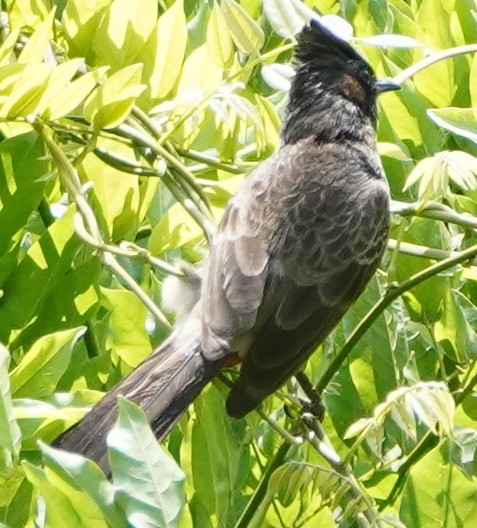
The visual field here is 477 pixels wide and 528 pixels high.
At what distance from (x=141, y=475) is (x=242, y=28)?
84 centimetres

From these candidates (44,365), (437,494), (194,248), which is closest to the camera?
(44,365)

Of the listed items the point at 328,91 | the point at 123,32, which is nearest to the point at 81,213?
the point at 123,32

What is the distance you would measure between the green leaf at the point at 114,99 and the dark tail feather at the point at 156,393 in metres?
0.39

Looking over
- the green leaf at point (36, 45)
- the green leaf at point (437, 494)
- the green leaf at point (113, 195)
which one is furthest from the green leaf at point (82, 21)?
the green leaf at point (437, 494)

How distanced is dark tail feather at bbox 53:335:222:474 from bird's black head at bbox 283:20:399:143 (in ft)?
2.38

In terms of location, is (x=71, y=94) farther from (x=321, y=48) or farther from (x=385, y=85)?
(x=321, y=48)

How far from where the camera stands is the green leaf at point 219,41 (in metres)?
1.81

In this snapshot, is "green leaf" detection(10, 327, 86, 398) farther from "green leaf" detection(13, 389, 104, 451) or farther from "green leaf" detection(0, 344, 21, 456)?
"green leaf" detection(0, 344, 21, 456)

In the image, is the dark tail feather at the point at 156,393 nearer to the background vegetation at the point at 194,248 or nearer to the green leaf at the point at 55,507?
the background vegetation at the point at 194,248

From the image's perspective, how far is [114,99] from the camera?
1.62 meters

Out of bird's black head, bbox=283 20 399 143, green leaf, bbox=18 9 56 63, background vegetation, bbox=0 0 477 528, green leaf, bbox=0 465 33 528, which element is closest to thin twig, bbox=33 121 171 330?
background vegetation, bbox=0 0 477 528

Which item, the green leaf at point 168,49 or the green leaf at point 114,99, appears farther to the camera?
the green leaf at point 168,49

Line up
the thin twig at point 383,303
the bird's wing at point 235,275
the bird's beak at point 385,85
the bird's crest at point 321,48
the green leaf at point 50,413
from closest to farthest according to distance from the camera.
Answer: the green leaf at point 50,413 < the thin twig at point 383,303 < the bird's beak at point 385,85 < the bird's wing at point 235,275 < the bird's crest at point 321,48

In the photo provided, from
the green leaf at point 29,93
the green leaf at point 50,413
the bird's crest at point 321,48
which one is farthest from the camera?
the bird's crest at point 321,48
